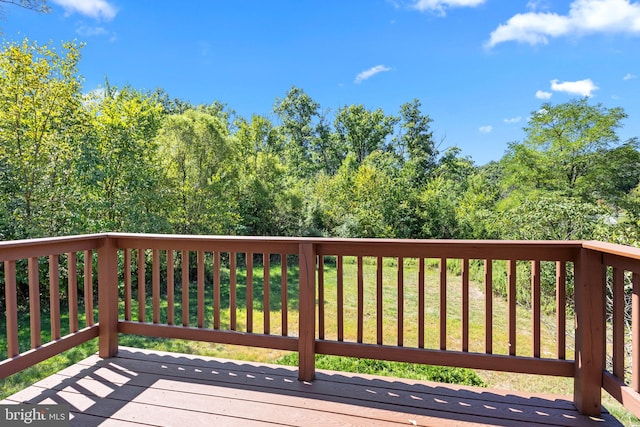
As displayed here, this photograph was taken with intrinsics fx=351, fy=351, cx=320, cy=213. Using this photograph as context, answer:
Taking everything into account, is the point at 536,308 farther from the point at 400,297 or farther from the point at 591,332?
the point at 400,297

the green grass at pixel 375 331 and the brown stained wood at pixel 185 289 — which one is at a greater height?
the brown stained wood at pixel 185 289

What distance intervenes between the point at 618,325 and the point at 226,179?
7688mm

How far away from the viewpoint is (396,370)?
3572mm

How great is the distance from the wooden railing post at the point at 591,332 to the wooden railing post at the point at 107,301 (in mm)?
3135

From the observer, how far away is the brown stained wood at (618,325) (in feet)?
5.85

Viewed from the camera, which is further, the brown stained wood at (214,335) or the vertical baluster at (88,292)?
the vertical baluster at (88,292)

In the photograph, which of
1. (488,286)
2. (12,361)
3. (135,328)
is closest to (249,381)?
(135,328)

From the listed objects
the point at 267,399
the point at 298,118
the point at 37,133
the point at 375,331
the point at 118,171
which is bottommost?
the point at 375,331

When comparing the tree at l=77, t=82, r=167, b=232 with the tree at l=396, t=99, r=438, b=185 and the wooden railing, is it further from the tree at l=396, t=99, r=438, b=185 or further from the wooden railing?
the tree at l=396, t=99, r=438, b=185

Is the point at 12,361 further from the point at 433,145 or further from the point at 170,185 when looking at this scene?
the point at 433,145

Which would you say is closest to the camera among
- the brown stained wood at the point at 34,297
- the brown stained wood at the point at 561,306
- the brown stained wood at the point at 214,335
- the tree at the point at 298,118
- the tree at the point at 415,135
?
the brown stained wood at the point at 561,306

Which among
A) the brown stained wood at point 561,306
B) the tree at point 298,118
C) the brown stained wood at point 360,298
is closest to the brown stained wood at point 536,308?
the brown stained wood at point 561,306

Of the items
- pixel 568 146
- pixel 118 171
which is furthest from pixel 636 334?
pixel 568 146

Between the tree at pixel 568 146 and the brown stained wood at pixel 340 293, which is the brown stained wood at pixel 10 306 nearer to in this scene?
the brown stained wood at pixel 340 293
